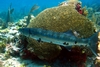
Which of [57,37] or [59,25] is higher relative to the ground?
[59,25]

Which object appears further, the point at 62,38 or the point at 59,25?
the point at 59,25

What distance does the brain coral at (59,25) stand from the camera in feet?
23.3

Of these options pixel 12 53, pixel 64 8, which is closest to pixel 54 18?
pixel 64 8

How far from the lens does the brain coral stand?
710 cm

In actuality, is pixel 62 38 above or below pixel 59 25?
below

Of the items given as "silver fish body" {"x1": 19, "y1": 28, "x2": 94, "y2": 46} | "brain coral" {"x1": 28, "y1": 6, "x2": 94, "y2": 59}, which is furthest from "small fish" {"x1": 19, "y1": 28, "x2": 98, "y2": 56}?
"brain coral" {"x1": 28, "y1": 6, "x2": 94, "y2": 59}

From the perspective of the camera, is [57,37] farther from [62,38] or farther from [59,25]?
[59,25]

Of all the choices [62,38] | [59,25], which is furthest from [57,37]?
[59,25]

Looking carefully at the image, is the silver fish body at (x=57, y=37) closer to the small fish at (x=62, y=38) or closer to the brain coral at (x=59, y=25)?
the small fish at (x=62, y=38)

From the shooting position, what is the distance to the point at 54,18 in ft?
24.9

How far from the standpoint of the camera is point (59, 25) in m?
7.25

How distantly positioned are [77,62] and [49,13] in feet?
8.69

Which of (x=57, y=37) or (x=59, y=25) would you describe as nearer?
(x=57, y=37)

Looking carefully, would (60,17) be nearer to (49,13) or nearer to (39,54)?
(49,13)
